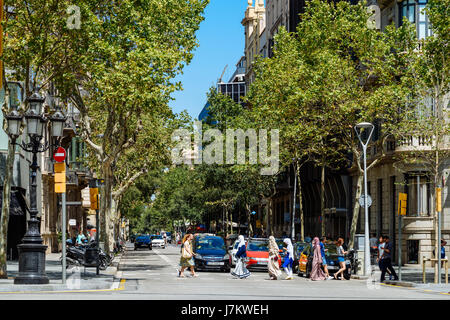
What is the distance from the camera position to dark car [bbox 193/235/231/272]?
35.5 m

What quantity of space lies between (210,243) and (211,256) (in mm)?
1048

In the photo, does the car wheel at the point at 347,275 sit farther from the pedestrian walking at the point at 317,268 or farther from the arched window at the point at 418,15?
the arched window at the point at 418,15

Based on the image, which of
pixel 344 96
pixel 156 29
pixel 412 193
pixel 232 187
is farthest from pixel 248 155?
pixel 156 29

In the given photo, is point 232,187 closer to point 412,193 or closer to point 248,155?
point 248,155

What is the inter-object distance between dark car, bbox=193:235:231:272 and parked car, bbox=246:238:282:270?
136 centimetres

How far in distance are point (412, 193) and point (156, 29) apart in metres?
17.5

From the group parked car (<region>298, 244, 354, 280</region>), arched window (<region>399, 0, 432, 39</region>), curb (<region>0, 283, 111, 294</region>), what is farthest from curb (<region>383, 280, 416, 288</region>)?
arched window (<region>399, 0, 432, 39</region>)

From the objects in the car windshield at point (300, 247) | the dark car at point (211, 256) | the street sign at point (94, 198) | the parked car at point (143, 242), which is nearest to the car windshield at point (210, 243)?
the dark car at point (211, 256)

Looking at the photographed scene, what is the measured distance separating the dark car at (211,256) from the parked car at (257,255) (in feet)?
4.46

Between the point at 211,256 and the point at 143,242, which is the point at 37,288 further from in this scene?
the point at 143,242

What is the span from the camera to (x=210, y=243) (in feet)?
120

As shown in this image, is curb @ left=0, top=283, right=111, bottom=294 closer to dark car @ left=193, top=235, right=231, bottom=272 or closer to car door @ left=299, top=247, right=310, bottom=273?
dark car @ left=193, top=235, right=231, bottom=272

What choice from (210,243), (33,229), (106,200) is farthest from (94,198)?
(106,200)

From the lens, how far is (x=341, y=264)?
31484mm
